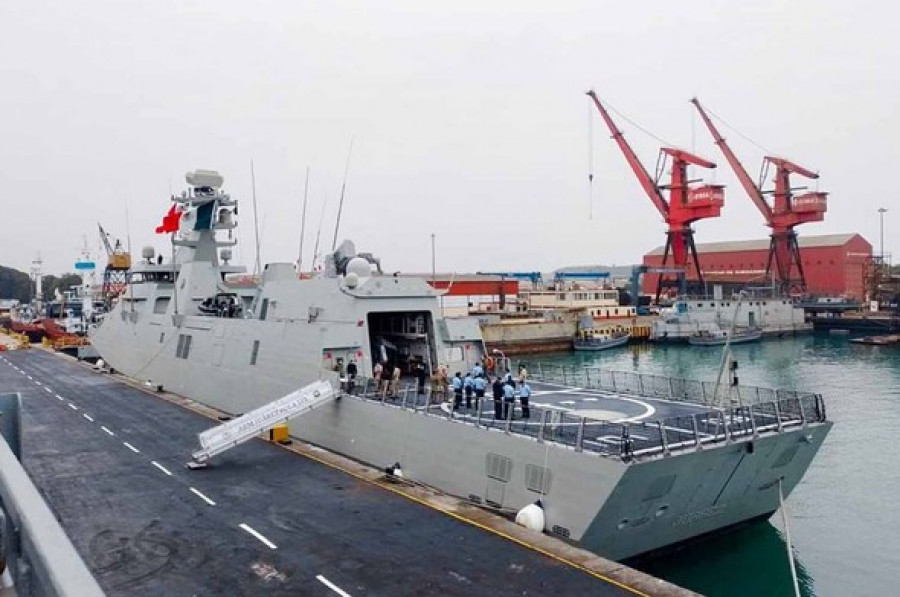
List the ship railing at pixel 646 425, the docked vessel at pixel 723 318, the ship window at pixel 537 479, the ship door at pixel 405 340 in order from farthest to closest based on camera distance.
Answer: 1. the docked vessel at pixel 723 318
2. the ship door at pixel 405 340
3. the ship window at pixel 537 479
4. the ship railing at pixel 646 425

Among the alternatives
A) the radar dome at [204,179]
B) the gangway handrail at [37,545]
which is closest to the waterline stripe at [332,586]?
the gangway handrail at [37,545]

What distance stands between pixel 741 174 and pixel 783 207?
22.0 ft

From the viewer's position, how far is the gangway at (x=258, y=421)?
53.2ft

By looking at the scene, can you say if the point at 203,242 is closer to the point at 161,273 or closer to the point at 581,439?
the point at 161,273

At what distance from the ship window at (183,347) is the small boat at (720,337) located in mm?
49563

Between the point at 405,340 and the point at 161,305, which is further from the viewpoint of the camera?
Answer: the point at 161,305

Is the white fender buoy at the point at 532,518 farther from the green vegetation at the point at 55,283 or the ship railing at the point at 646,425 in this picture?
the green vegetation at the point at 55,283

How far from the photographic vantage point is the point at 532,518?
11992 millimetres

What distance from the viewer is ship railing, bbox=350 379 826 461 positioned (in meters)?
11.9

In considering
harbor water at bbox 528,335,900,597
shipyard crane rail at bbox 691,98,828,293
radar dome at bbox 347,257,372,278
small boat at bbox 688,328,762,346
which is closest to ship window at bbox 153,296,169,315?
radar dome at bbox 347,257,372,278

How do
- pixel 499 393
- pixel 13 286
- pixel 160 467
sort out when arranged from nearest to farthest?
pixel 499 393 → pixel 160 467 → pixel 13 286

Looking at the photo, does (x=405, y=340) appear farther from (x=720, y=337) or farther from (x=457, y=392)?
(x=720, y=337)

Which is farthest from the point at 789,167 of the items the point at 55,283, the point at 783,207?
the point at 55,283

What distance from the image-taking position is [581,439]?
38.9ft
